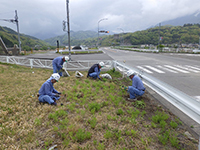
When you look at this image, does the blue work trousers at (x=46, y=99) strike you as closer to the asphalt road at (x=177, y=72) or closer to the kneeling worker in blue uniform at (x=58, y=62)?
the kneeling worker in blue uniform at (x=58, y=62)

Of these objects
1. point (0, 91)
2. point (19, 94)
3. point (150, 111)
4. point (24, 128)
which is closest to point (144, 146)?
point (150, 111)

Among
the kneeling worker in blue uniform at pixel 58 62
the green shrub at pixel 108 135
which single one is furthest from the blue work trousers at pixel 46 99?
the kneeling worker in blue uniform at pixel 58 62

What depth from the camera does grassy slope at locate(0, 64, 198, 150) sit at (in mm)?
2908

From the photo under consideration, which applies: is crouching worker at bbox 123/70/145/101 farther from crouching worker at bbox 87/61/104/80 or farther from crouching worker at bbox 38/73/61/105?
crouching worker at bbox 87/61/104/80

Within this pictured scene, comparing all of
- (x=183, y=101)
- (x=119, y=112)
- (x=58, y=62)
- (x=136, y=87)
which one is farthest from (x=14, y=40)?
(x=183, y=101)

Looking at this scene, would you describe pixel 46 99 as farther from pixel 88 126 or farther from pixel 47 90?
pixel 88 126

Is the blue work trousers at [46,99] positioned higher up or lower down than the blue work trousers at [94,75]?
lower down

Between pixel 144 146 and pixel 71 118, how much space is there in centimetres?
209

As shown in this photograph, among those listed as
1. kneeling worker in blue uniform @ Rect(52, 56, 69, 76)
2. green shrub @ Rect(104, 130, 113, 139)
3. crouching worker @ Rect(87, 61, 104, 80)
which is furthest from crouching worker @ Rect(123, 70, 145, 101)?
kneeling worker in blue uniform @ Rect(52, 56, 69, 76)

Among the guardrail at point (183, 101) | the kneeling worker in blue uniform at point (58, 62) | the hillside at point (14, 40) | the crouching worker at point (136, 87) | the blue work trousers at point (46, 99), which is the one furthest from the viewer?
the hillside at point (14, 40)

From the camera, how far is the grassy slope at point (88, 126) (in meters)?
2.91

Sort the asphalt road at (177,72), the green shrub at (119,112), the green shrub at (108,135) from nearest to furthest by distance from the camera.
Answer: the green shrub at (108,135)
the green shrub at (119,112)
the asphalt road at (177,72)

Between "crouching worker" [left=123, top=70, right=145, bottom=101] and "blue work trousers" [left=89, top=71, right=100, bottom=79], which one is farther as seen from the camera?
"blue work trousers" [left=89, top=71, right=100, bottom=79]

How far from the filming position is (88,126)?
11.6ft
